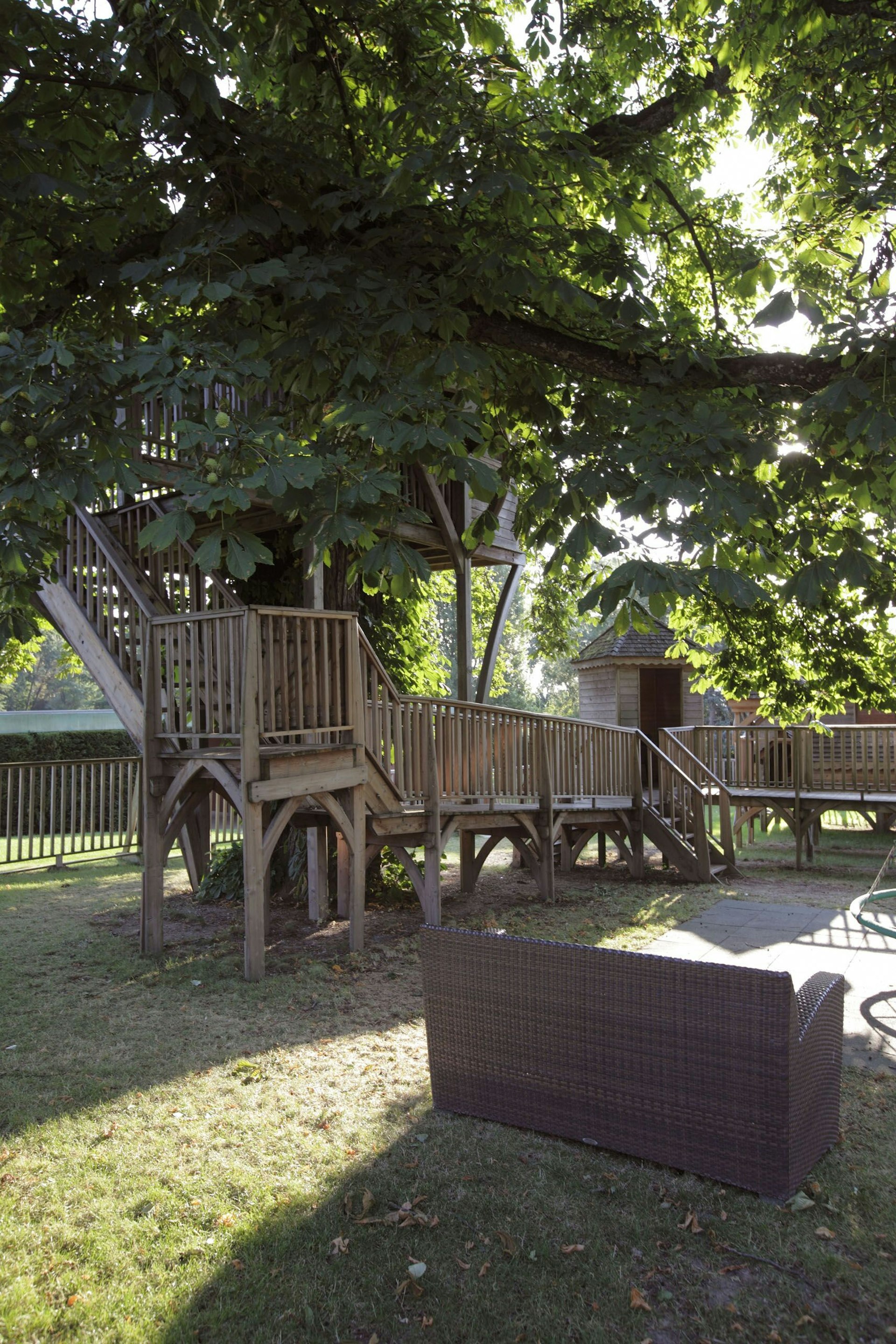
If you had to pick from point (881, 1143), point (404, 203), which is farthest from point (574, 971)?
point (404, 203)

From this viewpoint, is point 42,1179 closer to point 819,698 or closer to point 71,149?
point 71,149

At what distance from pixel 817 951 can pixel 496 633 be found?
Answer: 24.1 feet

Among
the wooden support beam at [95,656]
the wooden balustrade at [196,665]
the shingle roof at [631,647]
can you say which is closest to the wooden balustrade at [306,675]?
the wooden balustrade at [196,665]

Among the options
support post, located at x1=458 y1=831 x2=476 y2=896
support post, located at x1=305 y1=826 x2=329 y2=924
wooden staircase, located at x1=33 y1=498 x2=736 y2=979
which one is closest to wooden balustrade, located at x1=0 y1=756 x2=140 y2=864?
wooden staircase, located at x1=33 y1=498 x2=736 y2=979

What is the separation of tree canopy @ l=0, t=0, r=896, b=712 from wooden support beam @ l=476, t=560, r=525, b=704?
7.10m

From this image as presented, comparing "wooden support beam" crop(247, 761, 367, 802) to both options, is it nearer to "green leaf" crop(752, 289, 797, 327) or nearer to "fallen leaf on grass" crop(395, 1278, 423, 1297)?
"fallen leaf on grass" crop(395, 1278, 423, 1297)

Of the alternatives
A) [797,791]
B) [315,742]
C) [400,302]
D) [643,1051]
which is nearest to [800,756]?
[797,791]

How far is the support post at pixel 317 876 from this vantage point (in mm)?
9805

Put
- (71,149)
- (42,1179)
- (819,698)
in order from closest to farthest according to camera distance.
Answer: (42,1179) < (71,149) < (819,698)

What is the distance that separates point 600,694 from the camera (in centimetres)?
2327

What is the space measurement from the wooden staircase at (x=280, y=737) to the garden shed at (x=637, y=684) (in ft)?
34.2

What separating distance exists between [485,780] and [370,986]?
336cm

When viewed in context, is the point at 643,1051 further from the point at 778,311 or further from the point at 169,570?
the point at 169,570

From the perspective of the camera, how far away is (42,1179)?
3.90 meters
